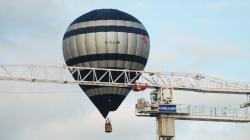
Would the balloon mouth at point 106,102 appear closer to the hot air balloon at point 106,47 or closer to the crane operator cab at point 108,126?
the hot air balloon at point 106,47

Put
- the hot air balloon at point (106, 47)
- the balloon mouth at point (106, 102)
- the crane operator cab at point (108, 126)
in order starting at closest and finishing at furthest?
the crane operator cab at point (108, 126) < the hot air balloon at point (106, 47) < the balloon mouth at point (106, 102)

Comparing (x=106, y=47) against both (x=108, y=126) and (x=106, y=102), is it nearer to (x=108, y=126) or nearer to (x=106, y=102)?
(x=106, y=102)

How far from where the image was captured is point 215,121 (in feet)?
585

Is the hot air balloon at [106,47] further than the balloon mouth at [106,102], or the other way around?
the balloon mouth at [106,102]

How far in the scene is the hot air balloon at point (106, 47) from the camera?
587 feet

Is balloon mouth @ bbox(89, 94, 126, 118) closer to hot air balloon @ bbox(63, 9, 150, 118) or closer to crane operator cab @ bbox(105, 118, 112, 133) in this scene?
hot air balloon @ bbox(63, 9, 150, 118)

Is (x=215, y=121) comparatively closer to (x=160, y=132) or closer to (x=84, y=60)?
(x=160, y=132)

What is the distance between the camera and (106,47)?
178875mm

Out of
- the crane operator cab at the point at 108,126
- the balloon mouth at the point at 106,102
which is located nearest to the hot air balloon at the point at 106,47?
the balloon mouth at the point at 106,102

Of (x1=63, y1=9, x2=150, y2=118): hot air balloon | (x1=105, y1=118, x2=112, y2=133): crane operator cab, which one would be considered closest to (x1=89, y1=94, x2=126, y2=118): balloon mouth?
(x1=63, y1=9, x2=150, y2=118): hot air balloon

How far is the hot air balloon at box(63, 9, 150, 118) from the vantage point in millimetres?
179000

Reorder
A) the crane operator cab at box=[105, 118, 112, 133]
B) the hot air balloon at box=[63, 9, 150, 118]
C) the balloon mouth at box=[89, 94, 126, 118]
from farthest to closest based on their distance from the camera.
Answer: the balloon mouth at box=[89, 94, 126, 118] → the hot air balloon at box=[63, 9, 150, 118] → the crane operator cab at box=[105, 118, 112, 133]

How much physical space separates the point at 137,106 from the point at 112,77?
22.6ft

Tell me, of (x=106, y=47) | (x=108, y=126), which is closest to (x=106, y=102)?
(x=108, y=126)
